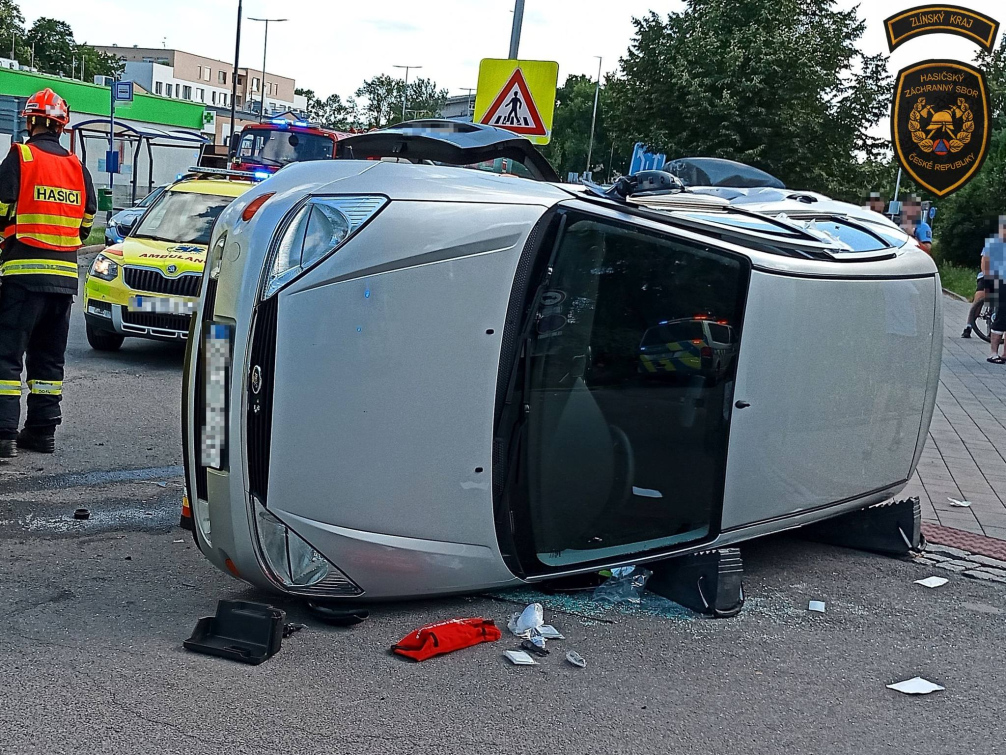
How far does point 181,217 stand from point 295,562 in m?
8.47

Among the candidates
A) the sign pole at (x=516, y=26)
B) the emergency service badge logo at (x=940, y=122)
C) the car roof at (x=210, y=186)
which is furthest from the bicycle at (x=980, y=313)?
the car roof at (x=210, y=186)

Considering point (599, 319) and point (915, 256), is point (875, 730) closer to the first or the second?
point (599, 319)

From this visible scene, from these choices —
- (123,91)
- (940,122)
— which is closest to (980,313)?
(940,122)

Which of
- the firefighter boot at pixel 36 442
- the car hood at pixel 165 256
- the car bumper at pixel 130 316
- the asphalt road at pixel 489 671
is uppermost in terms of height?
the car hood at pixel 165 256

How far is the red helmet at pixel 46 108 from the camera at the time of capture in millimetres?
6988

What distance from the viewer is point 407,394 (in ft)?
13.1

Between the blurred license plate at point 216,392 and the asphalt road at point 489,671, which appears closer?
the asphalt road at point 489,671

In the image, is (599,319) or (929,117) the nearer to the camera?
(599,319)

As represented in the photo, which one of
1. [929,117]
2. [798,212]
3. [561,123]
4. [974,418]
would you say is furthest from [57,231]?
[561,123]

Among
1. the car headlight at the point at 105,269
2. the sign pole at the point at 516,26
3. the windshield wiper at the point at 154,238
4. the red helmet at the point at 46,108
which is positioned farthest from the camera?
the sign pole at the point at 516,26

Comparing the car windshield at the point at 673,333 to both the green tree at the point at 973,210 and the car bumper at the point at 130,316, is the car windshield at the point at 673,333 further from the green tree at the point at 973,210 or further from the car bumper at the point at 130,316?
the green tree at the point at 973,210

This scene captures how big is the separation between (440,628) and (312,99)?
127594mm

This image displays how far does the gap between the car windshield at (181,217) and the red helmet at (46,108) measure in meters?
4.27

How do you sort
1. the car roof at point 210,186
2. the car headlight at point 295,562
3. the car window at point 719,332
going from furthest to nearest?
the car roof at point 210,186, the car window at point 719,332, the car headlight at point 295,562
